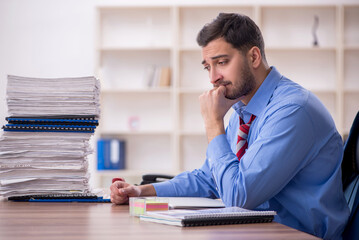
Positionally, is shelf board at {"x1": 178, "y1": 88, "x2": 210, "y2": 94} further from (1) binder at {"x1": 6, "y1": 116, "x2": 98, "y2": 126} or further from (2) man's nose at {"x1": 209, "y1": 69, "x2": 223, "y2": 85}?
(1) binder at {"x1": 6, "y1": 116, "x2": 98, "y2": 126}

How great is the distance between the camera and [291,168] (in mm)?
1507

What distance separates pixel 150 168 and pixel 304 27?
2.07 meters

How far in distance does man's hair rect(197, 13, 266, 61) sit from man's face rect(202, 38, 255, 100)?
0.02 metres

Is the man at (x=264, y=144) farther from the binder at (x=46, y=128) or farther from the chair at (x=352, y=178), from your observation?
the binder at (x=46, y=128)

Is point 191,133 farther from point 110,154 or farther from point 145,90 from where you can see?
point 110,154

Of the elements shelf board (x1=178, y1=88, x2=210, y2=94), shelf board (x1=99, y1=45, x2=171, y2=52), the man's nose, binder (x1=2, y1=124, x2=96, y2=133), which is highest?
shelf board (x1=99, y1=45, x2=171, y2=52)

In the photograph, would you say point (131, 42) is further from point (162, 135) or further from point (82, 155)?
point (82, 155)

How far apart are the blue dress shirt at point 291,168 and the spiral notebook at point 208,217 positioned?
0.30 metres

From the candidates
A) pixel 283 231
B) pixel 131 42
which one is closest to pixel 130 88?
pixel 131 42

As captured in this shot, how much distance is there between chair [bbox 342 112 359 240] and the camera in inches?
61.7

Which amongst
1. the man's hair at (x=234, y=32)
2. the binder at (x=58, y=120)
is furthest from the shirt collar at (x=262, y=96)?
the binder at (x=58, y=120)

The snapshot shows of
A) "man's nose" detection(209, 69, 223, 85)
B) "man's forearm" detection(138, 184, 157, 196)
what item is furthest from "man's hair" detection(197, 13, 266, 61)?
"man's forearm" detection(138, 184, 157, 196)

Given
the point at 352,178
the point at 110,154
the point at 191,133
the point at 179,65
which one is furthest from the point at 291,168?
the point at 179,65

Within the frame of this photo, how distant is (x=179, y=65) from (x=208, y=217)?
398 cm
